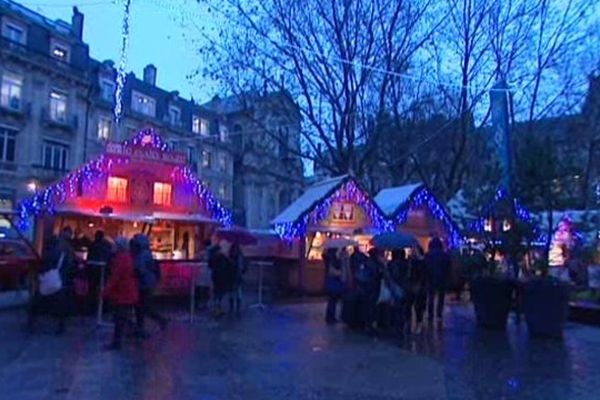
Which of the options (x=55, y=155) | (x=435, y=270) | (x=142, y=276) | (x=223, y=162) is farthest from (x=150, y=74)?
(x=142, y=276)

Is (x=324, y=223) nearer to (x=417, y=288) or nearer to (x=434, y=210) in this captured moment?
(x=434, y=210)

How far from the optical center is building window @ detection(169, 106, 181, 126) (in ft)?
180

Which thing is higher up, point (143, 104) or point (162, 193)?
point (143, 104)

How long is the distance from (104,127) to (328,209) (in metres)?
29.6

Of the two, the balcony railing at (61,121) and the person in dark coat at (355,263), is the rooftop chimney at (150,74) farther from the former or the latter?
the person in dark coat at (355,263)

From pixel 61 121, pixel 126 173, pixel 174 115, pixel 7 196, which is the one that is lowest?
pixel 126 173

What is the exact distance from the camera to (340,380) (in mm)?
8195

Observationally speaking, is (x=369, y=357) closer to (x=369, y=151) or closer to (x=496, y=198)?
(x=496, y=198)

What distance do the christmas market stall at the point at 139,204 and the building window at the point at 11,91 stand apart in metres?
21.7

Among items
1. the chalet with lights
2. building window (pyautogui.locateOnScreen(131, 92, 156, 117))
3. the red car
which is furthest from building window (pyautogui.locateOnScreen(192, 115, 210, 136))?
the red car

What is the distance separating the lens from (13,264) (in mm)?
15508

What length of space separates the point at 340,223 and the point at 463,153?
7992 millimetres

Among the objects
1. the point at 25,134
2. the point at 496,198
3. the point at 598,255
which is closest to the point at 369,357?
the point at 496,198

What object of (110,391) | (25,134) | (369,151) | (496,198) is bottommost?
(110,391)
